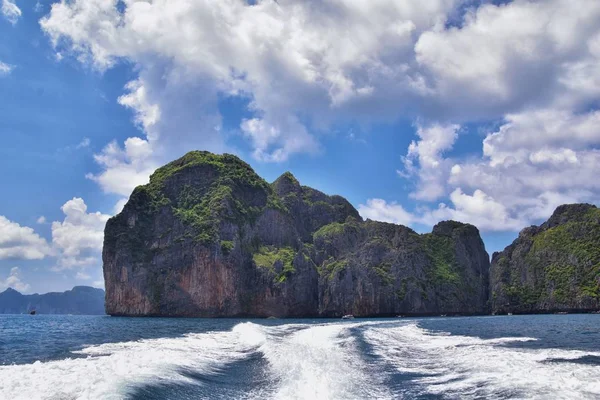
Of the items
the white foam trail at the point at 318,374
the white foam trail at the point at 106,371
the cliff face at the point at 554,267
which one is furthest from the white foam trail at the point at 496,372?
the cliff face at the point at 554,267

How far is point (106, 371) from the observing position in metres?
16.7

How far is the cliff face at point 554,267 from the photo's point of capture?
122 m

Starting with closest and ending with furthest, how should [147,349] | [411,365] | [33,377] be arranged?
1. [33,377]
2. [411,365]
3. [147,349]

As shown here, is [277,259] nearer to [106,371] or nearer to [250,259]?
[250,259]

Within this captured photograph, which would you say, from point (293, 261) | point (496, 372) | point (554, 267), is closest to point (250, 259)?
point (293, 261)

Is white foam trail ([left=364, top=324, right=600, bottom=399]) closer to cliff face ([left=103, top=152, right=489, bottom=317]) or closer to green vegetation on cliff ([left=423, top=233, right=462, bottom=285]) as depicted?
cliff face ([left=103, top=152, right=489, bottom=317])

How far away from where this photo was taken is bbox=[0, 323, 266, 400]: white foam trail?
13.4m

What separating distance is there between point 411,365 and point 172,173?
113 meters

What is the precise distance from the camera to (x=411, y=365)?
22297 millimetres

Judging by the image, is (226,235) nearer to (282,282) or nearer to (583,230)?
(282,282)

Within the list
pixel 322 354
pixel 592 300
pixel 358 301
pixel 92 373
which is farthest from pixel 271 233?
pixel 92 373

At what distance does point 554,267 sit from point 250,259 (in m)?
85.2

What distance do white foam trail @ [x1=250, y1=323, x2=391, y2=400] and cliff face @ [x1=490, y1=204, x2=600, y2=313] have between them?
370 ft

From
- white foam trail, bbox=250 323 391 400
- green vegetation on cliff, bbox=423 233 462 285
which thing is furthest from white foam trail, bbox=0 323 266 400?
green vegetation on cliff, bbox=423 233 462 285
